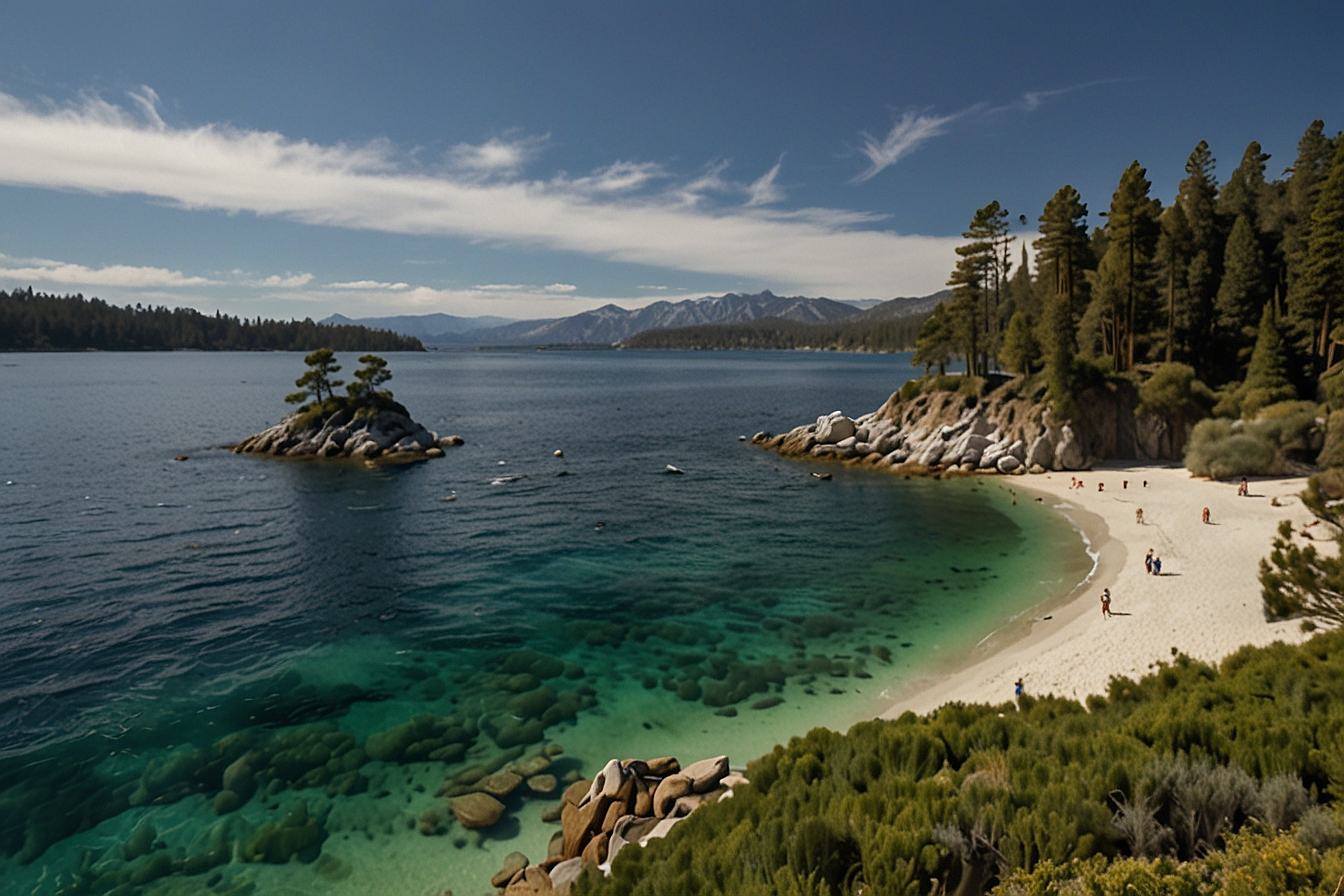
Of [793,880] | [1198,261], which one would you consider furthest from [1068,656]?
[1198,261]

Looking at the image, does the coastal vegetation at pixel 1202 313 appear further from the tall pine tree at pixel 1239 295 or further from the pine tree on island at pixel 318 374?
the pine tree on island at pixel 318 374

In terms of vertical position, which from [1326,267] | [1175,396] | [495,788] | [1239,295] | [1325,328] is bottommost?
[495,788]

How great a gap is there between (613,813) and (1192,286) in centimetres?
7262

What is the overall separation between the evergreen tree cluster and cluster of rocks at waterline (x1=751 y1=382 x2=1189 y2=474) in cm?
364

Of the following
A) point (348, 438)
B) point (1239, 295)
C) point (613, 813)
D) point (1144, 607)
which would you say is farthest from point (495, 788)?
point (1239, 295)

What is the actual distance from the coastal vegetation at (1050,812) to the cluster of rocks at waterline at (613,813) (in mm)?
2727

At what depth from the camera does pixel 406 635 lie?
80.7 ft

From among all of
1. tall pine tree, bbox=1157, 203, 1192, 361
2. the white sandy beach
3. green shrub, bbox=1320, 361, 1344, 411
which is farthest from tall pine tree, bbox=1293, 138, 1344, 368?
the white sandy beach

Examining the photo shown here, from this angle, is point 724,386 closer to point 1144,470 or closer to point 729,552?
point 1144,470

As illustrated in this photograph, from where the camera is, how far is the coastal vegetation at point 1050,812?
733cm

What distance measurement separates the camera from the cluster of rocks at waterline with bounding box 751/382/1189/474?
51.3 m

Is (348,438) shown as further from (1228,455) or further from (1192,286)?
(1192,286)

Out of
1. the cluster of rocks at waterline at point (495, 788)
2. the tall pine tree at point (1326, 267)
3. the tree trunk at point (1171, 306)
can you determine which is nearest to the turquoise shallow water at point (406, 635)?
the cluster of rocks at waterline at point (495, 788)

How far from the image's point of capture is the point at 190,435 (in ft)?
233
